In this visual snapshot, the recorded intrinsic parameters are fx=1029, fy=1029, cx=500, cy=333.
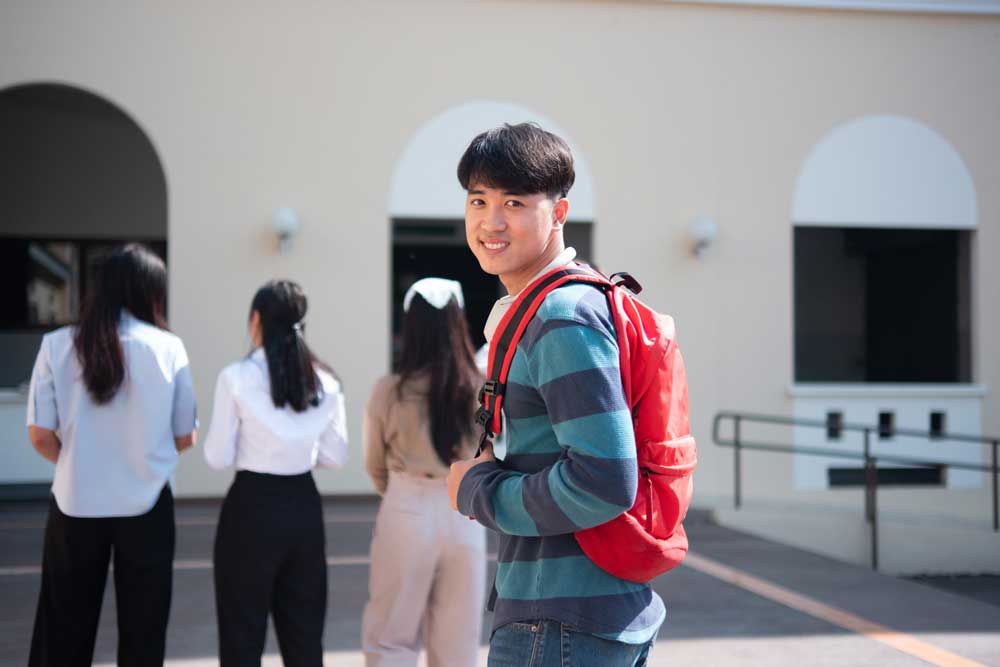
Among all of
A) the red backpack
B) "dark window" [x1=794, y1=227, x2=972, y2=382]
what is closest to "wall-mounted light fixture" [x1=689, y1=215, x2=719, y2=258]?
"dark window" [x1=794, y1=227, x2=972, y2=382]

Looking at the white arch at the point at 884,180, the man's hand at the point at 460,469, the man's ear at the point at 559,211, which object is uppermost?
the white arch at the point at 884,180

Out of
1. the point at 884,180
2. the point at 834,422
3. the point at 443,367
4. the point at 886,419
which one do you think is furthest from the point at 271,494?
the point at 884,180

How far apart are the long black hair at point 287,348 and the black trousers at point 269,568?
1.01 ft

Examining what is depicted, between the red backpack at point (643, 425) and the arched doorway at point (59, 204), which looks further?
the arched doorway at point (59, 204)

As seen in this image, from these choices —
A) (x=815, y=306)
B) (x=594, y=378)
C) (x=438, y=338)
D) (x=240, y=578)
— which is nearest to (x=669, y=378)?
(x=594, y=378)

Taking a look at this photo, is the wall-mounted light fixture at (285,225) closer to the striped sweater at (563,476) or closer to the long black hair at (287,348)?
the long black hair at (287,348)

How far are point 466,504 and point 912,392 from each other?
10.6 metres

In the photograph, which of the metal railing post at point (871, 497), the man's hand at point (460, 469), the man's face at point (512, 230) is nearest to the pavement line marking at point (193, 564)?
the metal railing post at point (871, 497)

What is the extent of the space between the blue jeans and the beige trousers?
2027 mm

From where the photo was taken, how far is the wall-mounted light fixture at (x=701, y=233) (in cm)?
1074

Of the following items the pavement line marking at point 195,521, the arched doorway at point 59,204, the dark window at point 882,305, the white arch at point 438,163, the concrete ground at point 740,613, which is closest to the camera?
the concrete ground at point 740,613

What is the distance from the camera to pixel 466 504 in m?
1.89

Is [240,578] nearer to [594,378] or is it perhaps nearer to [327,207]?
[594,378]

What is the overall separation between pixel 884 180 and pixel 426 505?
914cm
